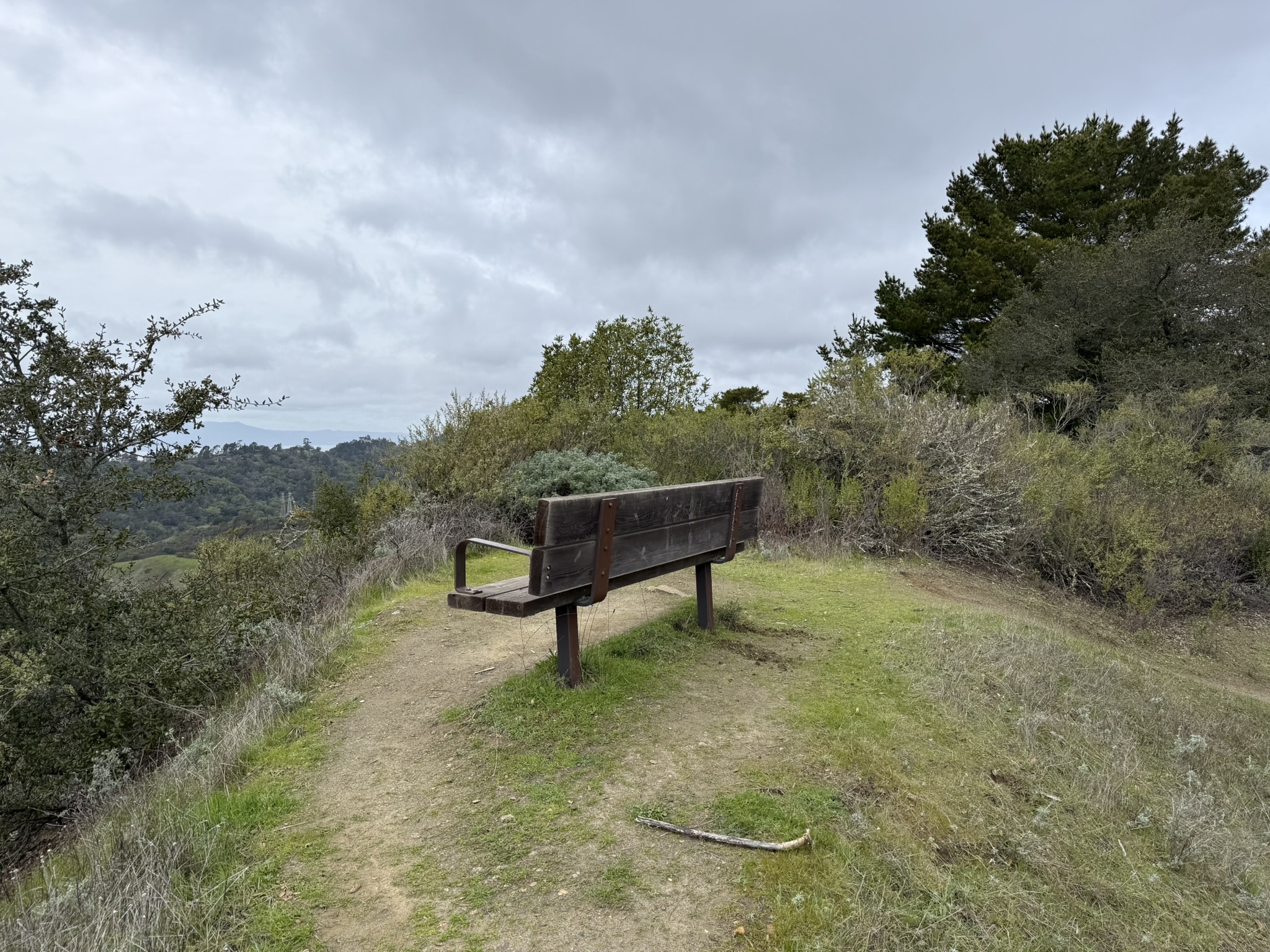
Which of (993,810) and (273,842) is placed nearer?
(273,842)

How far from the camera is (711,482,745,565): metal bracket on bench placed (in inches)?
199

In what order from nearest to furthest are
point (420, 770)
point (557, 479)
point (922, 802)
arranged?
1. point (922, 802)
2. point (420, 770)
3. point (557, 479)

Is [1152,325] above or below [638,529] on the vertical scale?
above

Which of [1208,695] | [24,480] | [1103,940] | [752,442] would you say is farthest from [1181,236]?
[24,480]

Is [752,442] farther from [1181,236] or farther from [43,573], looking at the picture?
[1181,236]

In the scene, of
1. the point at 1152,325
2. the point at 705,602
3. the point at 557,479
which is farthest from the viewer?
the point at 1152,325

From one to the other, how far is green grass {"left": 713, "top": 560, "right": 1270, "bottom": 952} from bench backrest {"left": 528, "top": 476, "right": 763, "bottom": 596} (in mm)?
1110

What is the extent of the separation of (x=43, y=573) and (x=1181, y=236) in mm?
23044

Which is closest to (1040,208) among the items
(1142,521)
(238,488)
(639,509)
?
(1142,521)

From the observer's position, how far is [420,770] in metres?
3.31

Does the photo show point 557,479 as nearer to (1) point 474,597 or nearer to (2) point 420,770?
(1) point 474,597

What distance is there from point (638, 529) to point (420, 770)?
1.60 m

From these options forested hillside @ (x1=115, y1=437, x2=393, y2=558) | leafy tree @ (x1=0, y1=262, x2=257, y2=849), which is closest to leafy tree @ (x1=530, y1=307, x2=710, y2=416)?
forested hillside @ (x1=115, y1=437, x2=393, y2=558)

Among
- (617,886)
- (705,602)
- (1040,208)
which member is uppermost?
(1040,208)
